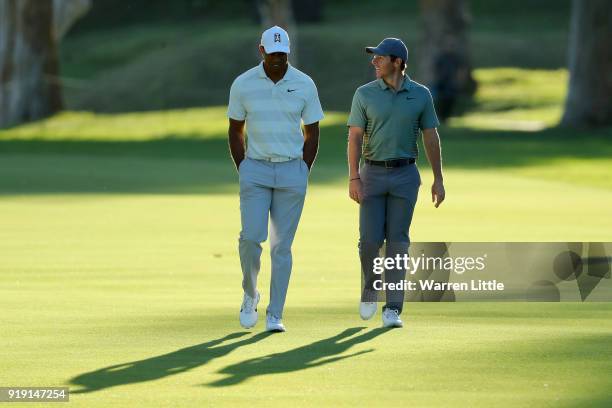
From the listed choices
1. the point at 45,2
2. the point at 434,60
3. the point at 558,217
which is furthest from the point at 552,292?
the point at 434,60

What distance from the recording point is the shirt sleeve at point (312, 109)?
11102 millimetres

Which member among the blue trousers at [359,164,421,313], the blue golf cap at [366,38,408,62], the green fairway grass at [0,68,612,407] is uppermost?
the blue golf cap at [366,38,408,62]

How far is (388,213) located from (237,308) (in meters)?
1.79

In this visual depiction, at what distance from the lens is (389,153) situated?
11.3 m

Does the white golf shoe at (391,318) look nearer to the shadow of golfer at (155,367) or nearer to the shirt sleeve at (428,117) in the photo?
the shadow of golfer at (155,367)

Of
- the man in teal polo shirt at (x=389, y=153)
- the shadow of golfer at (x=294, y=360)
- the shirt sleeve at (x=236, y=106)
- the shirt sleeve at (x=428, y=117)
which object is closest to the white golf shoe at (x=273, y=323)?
the shadow of golfer at (x=294, y=360)

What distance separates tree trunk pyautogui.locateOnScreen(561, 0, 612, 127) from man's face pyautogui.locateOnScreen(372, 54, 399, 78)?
3152 centimetres

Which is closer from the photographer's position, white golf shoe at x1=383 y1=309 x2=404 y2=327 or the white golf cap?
the white golf cap

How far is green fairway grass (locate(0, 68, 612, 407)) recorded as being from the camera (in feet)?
31.0

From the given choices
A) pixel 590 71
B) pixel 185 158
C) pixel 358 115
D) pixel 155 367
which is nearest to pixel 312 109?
pixel 358 115

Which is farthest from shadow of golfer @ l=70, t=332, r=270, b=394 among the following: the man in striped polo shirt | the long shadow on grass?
the long shadow on grass

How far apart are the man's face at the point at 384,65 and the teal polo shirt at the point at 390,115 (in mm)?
81

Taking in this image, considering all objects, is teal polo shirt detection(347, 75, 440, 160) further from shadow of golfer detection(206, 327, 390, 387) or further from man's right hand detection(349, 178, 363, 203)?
shadow of golfer detection(206, 327, 390, 387)

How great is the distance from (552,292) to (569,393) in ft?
12.2
